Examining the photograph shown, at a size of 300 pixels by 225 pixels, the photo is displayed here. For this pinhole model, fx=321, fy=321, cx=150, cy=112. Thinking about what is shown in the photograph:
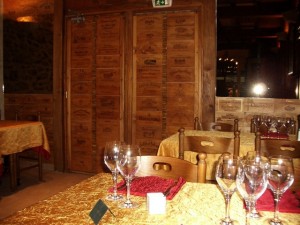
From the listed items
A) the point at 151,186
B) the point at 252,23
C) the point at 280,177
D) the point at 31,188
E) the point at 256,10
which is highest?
the point at 256,10

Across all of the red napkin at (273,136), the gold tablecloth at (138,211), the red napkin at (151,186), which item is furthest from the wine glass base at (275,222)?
the red napkin at (273,136)

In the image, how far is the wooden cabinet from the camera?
4266 mm

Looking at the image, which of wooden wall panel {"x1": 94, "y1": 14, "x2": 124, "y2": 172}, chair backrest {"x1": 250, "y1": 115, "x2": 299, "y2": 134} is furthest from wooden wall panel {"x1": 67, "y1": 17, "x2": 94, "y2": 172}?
chair backrest {"x1": 250, "y1": 115, "x2": 299, "y2": 134}

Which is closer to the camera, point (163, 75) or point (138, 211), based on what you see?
point (138, 211)

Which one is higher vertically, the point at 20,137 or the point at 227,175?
the point at 227,175

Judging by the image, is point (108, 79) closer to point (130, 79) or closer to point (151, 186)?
point (130, 79)

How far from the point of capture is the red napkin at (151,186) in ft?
4.11

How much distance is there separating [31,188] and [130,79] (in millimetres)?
1940

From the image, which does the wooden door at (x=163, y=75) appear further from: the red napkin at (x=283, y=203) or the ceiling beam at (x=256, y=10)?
the red napkin at (x=283, y=203)

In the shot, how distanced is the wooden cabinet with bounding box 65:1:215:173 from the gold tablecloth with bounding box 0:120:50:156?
854 mm

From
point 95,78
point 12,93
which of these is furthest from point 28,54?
point 95,78

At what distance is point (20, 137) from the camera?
3.75m

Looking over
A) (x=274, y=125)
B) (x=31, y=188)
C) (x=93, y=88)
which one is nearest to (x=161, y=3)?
(x=93, y=88)

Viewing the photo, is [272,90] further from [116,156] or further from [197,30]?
[116,156]
